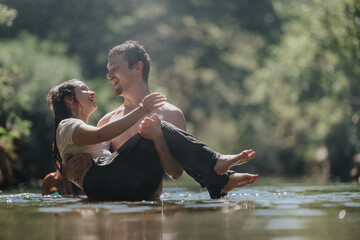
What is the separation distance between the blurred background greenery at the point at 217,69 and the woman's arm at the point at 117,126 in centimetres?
686

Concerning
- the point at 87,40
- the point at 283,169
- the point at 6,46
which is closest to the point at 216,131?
the point at 283,169

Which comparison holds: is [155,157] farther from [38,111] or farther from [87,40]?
[87,40]

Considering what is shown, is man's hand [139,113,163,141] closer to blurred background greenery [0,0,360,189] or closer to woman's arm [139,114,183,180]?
Answer: woman's arm [139,114,183,180]

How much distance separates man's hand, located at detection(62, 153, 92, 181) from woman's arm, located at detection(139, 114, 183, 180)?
67 centimetres

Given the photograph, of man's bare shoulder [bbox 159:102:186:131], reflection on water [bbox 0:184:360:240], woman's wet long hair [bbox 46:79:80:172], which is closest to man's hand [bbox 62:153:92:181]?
woman's wet long hair [bbox 46:79:80:172]

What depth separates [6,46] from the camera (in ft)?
58.2

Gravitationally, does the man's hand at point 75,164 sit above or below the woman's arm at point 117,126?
below

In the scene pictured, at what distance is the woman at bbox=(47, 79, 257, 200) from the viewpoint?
18.8 ft

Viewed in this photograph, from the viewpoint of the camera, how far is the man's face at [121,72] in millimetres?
7051

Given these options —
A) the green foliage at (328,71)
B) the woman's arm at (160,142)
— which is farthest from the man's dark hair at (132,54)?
the green foliage at (328,71)

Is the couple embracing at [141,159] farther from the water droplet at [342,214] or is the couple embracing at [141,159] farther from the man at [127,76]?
the water droplet at [342,214]

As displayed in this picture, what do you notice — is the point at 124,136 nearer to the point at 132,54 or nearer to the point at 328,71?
the point at 132,54

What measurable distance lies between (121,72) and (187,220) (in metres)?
3.21

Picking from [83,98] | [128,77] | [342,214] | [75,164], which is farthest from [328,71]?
[342,214]
